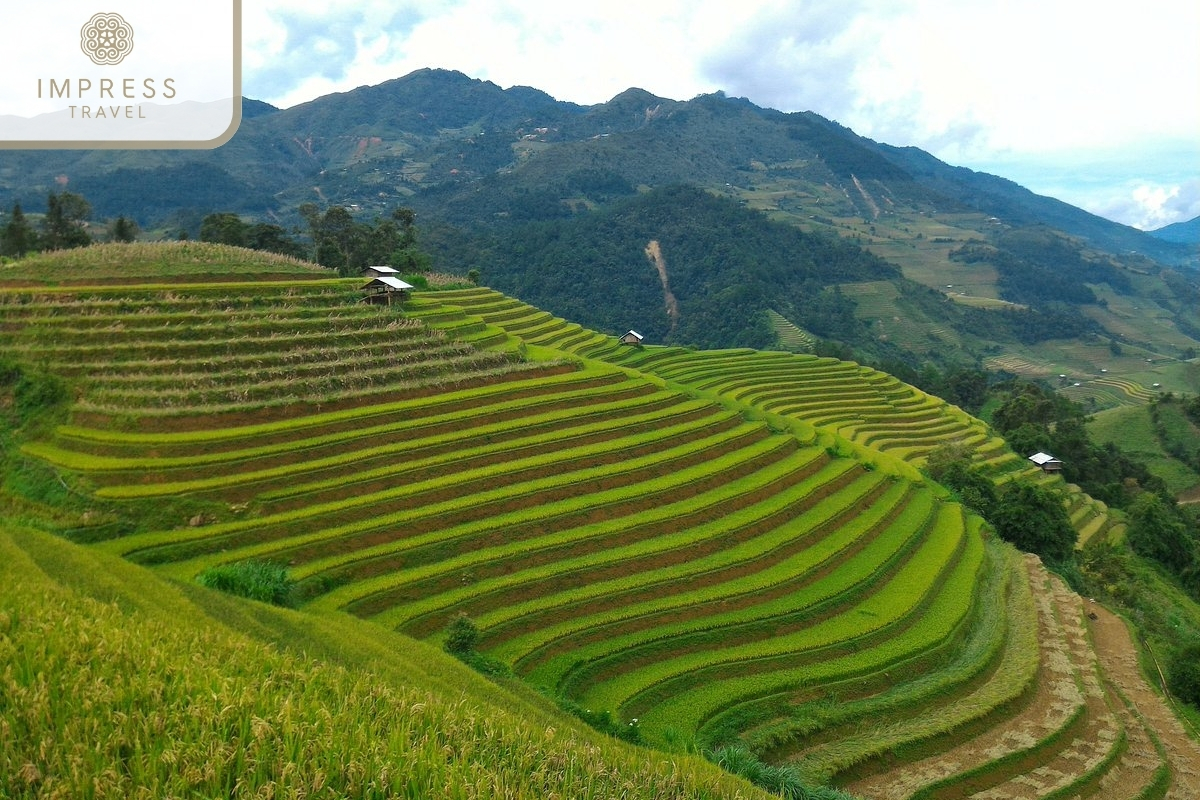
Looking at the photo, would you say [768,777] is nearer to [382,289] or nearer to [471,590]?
[471,590]

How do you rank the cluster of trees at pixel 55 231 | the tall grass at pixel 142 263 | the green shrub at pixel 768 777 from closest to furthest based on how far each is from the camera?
the green shrub at pixel 768 777 < the tall grass at pixel 142 263 < the cluster of trees at pixel 55 231

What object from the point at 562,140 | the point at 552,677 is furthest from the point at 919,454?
the point at 562,140

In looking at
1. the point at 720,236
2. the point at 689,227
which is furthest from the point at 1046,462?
the point at 689,227

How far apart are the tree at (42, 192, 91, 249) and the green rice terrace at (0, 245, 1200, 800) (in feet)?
52.0

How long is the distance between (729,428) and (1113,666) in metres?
12.8

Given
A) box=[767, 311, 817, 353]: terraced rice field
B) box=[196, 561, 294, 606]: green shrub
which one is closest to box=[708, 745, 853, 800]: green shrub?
box=[196, 561, 294, 606]: green shrub

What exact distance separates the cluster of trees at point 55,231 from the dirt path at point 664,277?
207 feet

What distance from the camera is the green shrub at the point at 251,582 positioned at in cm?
1245

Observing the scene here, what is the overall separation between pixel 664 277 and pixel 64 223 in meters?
73.0

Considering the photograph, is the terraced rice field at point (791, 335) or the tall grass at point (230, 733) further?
the terraced rice field at point (791, 335)

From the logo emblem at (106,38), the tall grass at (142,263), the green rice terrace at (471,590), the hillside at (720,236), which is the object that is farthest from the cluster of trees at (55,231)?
the hillside at (720,236)

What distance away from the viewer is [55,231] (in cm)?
3572

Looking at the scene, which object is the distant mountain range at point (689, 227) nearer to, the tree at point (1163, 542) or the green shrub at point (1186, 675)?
the tree at point (1163, 542)

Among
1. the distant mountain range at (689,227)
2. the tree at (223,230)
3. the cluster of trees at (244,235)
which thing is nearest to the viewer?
the tree at (223,230)
